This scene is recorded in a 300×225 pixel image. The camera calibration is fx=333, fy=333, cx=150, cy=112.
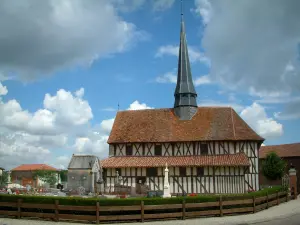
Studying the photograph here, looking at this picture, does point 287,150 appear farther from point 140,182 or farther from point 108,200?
point 108,200

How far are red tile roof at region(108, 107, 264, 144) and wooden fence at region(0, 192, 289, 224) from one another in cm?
1489

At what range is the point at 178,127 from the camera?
1308 inches

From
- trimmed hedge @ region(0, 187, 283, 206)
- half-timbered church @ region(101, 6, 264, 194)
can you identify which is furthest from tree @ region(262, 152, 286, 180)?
trimmed hedge @ region(0, 187, 283, 206)

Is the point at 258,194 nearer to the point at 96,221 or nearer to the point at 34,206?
the point at 96,221

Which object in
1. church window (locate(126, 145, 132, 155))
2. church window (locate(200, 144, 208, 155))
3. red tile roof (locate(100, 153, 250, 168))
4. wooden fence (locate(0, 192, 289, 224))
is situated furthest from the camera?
church window (locate(126, 145, 132, 155))

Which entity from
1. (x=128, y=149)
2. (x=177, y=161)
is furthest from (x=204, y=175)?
(x=128, y=149)

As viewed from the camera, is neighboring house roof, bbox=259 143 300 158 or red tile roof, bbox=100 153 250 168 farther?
neighboring house roof, bbox=259 143 300 158

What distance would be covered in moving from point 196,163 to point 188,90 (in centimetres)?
882

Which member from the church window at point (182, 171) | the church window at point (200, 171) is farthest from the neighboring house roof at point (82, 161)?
the church window at point (200, 171)

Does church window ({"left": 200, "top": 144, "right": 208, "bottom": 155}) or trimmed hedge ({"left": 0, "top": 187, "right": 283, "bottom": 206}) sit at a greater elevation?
church window ({"left": 200, "top": 144, "right": 208, "bottom": 155})

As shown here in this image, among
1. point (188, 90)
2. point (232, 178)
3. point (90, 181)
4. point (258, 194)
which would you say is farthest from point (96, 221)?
point (90, 181)

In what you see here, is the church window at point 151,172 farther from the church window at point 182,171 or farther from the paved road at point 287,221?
the paved road at point 287,221

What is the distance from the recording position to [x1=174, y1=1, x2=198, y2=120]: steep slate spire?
34.5 metres

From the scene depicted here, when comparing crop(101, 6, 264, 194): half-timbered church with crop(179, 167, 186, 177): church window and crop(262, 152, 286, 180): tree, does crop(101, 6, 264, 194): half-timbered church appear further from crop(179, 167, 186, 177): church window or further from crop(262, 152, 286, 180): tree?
crop(262, 152, 286, 180): tree
